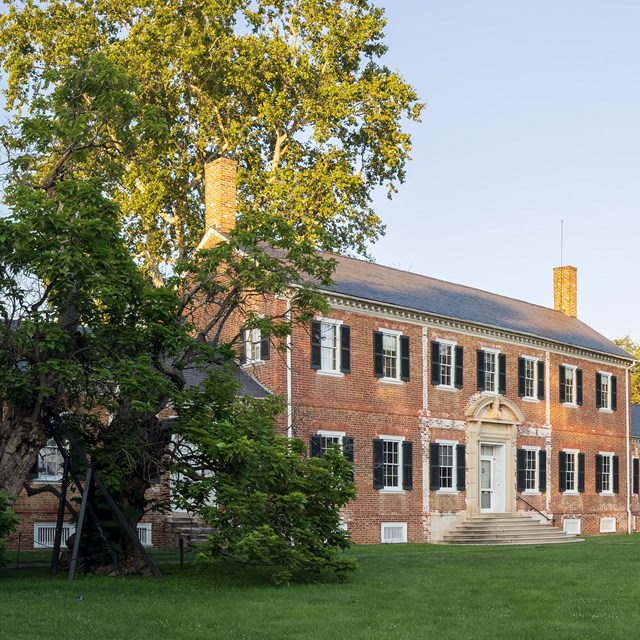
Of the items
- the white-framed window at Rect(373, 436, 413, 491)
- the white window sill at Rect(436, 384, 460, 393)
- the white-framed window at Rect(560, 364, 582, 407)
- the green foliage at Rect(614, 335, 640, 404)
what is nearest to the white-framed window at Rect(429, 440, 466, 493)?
the white-framed window at Rect(373, 436, 413, 491)

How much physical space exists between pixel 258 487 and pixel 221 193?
14.6 meters

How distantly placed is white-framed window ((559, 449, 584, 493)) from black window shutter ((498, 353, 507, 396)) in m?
4.31

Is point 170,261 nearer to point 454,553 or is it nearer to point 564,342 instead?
point 564,342

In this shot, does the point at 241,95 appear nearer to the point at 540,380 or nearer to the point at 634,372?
the point at 540,380

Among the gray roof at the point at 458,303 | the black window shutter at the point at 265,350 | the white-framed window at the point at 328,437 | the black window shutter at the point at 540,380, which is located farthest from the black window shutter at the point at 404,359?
the black window shutter at the point at 540,380

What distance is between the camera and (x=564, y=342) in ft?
119

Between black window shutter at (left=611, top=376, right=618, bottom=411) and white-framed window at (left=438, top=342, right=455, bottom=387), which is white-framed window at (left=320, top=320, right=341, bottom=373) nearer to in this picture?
white-framed window at (left=438, top=342, right=455, bottom=387)

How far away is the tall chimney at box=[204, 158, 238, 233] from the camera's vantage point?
30.1 m

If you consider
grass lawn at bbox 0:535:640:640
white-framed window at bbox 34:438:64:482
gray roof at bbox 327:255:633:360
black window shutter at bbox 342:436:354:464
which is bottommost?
grass lawn at bbox 0:535:640:640

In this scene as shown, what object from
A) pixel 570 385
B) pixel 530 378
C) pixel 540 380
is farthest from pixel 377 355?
pixel 570 385

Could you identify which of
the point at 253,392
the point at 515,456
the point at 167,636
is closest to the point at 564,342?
the point at 515,456

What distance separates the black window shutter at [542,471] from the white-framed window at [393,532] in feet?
23.8

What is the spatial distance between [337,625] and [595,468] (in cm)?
2734

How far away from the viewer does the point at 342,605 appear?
14961mm
